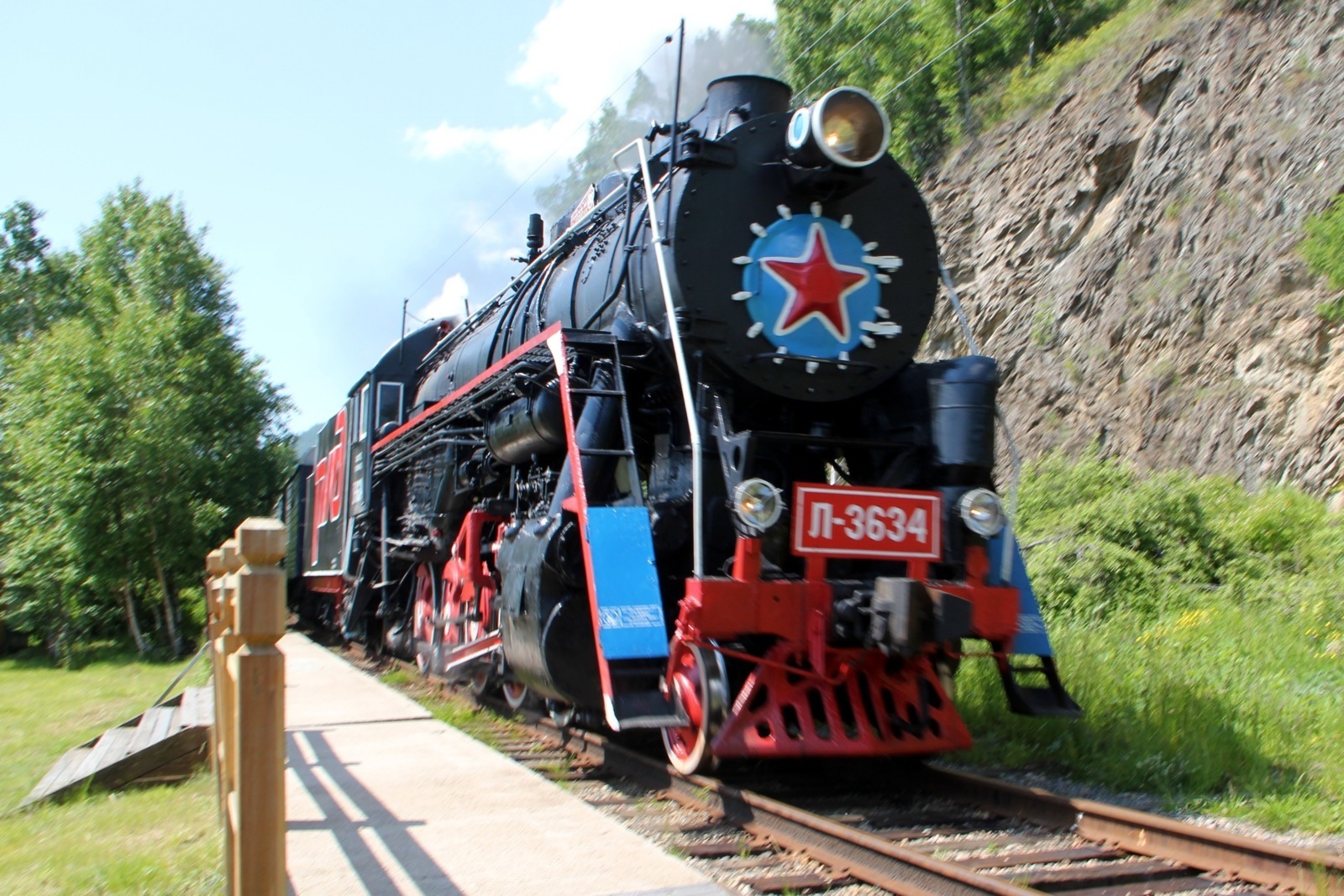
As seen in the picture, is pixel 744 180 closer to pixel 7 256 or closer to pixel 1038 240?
pixel 1038 240

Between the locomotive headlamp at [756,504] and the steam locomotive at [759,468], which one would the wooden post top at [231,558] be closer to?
the steam locomotive at [759,468]

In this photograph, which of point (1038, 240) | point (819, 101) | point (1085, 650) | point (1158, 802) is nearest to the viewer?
point (1158, 802)

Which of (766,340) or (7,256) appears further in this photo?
(7,256)

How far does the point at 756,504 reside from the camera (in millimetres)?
4562

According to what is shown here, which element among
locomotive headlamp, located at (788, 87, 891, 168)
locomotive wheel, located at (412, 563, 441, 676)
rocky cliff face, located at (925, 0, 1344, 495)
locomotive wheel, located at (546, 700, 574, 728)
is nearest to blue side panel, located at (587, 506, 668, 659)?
locomotive wheel, located at (546, 700, 574, 728)

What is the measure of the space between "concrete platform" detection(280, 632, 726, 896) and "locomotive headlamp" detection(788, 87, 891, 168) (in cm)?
321

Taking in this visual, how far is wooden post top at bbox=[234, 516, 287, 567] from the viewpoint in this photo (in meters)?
2.28

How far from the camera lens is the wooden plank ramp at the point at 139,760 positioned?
5270mm

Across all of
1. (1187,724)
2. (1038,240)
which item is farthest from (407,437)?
(1038,240)

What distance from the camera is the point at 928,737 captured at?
4.75 meters

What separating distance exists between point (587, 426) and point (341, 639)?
1066 cm

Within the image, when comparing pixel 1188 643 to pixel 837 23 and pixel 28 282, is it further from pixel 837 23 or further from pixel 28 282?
pixel 28 282

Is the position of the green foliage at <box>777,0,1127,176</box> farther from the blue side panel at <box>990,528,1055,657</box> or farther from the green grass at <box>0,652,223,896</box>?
the green grass at <box>0,652,223,896</box>

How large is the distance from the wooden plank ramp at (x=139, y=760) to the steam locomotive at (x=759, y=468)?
1.73 m
